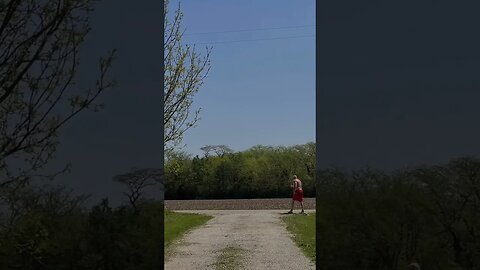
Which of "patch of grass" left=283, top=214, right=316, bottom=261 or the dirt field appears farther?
the dirt field

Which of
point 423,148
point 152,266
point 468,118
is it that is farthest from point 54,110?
point 468,118

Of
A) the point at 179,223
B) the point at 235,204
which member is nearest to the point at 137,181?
the point at 179,223

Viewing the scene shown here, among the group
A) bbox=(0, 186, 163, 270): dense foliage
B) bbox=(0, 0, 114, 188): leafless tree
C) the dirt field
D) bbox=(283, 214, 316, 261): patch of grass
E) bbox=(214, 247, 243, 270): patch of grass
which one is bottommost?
bbox=(214, 247, 243, 270): patch of grass

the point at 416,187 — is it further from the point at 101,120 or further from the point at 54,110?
the point at 54,110

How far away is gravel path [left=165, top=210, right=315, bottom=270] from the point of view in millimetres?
7598

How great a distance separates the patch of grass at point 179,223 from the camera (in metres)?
11.0

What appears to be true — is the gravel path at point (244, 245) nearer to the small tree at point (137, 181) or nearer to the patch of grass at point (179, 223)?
the patch of grass at point (179, 223)

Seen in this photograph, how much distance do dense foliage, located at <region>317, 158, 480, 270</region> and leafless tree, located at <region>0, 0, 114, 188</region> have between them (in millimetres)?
1976

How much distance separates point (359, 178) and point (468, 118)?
87cm

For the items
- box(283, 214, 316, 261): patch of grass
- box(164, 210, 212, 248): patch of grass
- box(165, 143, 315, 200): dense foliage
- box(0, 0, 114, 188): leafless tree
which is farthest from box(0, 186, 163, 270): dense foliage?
box(165, 143, 315, 200): dense foliage

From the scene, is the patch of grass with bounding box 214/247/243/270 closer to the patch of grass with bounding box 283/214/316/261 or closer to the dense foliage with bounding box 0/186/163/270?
the patch of grass with bounding box 283/214/316/261

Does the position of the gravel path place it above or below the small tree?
below

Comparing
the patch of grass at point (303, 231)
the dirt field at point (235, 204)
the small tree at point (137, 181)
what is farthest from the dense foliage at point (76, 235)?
the dirt field at point (235, 204)

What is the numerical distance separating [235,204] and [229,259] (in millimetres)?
8966
